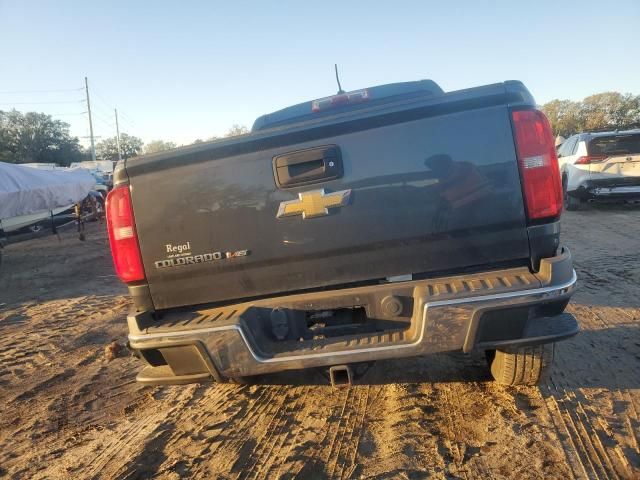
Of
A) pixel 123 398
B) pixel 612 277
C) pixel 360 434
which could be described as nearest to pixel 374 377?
pixel 360 434

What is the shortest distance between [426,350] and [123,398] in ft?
8.41

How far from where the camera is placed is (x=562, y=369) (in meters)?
3.38

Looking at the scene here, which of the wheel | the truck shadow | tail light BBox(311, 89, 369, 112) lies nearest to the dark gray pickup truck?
the wheel

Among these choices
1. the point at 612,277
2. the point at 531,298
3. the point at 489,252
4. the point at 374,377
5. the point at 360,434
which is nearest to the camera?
the point at 531,298

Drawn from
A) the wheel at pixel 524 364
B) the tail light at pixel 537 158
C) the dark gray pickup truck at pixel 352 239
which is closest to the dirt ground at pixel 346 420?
the wheel at pixel 524 364

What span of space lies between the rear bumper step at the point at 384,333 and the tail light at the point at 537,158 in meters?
0.35

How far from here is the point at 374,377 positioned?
352 cm

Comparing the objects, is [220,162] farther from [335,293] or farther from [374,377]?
[374,377]

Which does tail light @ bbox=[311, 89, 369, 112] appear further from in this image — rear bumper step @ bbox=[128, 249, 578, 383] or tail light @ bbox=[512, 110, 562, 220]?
rear bumper step @ bbox=[128, 249, 578, 383]

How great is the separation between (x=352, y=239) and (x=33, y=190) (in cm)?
1246

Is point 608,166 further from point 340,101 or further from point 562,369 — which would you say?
point 340,101

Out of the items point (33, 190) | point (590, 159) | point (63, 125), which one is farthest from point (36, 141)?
point (590, 159)

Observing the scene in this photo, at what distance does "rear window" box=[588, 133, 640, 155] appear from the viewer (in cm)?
982

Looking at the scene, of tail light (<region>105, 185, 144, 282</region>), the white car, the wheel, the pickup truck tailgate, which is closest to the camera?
the pickup truck tailgate
